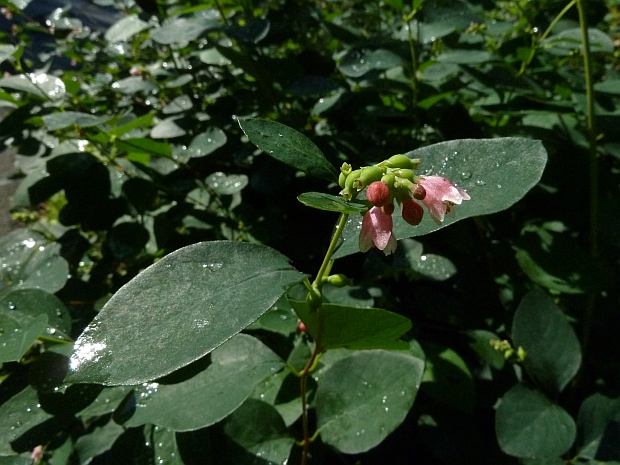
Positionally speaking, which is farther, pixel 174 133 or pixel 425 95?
pixel 425 95

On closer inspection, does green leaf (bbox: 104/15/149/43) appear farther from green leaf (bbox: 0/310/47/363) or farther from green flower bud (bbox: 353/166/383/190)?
green flower bud (bbox: 353/166/383/190)

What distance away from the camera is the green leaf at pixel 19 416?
74 cm

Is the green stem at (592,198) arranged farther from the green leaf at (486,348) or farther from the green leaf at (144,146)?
the green leaf at (144,146)

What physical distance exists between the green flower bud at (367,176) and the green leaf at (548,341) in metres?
0.64

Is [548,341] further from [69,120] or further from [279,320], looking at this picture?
[69,120]

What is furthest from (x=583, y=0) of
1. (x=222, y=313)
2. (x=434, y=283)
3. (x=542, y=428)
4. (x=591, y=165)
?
(x=222, y=313)

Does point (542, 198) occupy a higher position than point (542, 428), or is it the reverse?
point (542, 198)

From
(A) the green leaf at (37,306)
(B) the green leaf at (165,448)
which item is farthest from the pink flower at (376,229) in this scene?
(A) the green leaf at (37,306)

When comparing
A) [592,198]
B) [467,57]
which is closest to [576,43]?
[467,57]

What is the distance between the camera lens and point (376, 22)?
1.74 m

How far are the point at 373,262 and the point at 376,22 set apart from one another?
1.05 m

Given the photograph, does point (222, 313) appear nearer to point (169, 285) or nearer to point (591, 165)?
point (169, 285)

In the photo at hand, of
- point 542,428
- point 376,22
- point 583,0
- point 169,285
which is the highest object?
point 583,0

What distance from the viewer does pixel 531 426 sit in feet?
3.10
